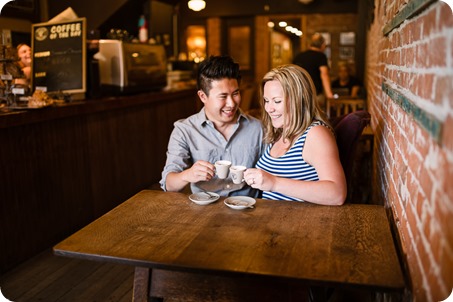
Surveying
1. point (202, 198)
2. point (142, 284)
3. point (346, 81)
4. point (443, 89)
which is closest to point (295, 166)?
point (202, 198)

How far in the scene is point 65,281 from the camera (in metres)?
2.77

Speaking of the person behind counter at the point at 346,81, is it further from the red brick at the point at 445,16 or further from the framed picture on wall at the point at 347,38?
the red brick at the point at 445,16

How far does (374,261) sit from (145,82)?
13.1ft

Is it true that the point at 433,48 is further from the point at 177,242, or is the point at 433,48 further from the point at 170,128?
the point at 170,128

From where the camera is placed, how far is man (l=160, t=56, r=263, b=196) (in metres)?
2.30

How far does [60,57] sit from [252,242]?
304cm

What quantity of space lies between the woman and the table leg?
518 mm

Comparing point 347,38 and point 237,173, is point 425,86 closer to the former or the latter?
point 237,173

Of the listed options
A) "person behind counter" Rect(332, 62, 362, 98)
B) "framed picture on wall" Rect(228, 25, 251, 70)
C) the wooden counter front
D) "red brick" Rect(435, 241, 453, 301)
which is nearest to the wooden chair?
the wooden counter front

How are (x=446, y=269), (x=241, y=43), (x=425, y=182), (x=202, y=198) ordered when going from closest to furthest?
1. (x=446, y=269)
2. (x=425, y=182)
3. (x=202, y=198)
4. (x=241, y=43)

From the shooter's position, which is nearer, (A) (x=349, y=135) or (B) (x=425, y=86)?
(B) (x=425, y=86)

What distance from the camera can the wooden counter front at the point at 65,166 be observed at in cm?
288

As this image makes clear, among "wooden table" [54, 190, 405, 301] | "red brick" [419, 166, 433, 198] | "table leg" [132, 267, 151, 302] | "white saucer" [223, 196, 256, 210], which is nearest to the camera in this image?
"red brick" [419, 166, 433, 198]

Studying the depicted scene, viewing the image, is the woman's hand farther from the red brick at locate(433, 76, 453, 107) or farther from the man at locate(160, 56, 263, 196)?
the red brick at locate(433, 76, 453, 107)
